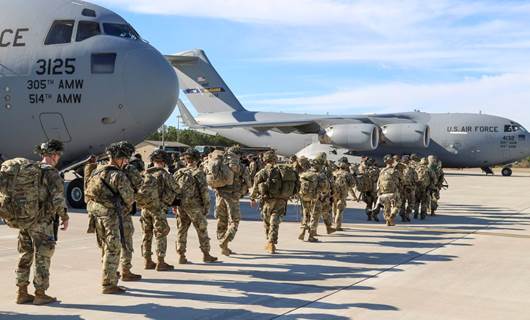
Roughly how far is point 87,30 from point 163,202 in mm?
7533

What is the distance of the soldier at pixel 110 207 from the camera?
6730mm

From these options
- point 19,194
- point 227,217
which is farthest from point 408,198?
point 19,194

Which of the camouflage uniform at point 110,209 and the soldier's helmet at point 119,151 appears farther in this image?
the soldier's helmet at point 119,151

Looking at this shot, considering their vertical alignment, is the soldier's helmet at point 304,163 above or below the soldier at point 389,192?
above

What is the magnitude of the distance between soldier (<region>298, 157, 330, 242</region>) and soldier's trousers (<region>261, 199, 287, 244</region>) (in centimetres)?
99

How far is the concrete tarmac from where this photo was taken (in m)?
6.12

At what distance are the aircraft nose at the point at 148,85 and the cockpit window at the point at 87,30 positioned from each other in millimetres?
1118

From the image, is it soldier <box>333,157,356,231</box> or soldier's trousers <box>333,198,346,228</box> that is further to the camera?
soldier <box>333,157,356,231</box>

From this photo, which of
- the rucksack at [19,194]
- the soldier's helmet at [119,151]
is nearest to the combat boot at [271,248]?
the soldier's helmet at [119,151]

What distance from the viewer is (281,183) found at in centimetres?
978

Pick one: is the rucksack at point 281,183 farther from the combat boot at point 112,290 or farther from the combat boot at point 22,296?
the combat boot at point 22,296

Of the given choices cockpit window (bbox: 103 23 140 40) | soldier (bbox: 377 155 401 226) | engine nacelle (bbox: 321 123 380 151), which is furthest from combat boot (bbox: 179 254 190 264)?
engine nacelle (bbox: 321 123 380 151)

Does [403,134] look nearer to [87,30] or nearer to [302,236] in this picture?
[87,30]

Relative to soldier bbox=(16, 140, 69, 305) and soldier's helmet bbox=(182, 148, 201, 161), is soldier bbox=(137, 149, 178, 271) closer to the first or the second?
soldier's helmet bbox=(182, 148, 201, 161)
